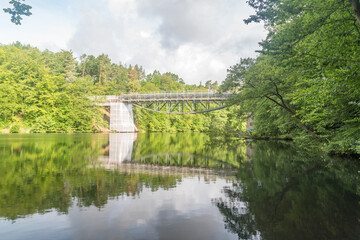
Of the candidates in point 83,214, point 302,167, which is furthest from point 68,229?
point 302,167

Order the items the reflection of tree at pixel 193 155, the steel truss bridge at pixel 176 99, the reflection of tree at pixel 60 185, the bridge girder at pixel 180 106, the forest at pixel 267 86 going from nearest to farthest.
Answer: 1. the reflection of tree at pixel 60 185
2. the forest at pixel 267 86
3. the reflection of tree at pixel 193 155
4. the bridge girder at pixel 180 106
5. the steel truss bridge at pixel 176 99

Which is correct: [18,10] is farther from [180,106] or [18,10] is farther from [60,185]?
[180,106]

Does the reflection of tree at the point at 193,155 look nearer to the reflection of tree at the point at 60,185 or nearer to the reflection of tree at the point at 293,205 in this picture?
the reflection of tree at the point at 293,205

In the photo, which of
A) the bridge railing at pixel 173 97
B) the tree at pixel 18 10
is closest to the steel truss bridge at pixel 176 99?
the bridge railing at pixel 173 97

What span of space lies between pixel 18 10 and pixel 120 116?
185 ft

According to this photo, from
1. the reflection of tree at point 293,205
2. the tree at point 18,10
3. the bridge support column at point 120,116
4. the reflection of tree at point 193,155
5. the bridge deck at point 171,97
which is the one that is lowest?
the reflection of tree at point 293,205

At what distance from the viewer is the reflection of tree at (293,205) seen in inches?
199

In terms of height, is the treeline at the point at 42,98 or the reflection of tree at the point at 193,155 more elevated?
the treeline at the point at 42,98

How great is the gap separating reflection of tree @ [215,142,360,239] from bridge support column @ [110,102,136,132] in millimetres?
52163

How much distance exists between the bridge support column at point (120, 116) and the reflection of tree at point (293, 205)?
5216 centimetres

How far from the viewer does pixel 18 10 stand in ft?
17.8

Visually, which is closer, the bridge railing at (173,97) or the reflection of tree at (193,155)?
the reflection of tree at (193,155)

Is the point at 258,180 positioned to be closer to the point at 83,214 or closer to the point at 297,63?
the point at 297,63

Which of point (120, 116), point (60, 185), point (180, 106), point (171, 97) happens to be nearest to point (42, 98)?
point (120, 116)
